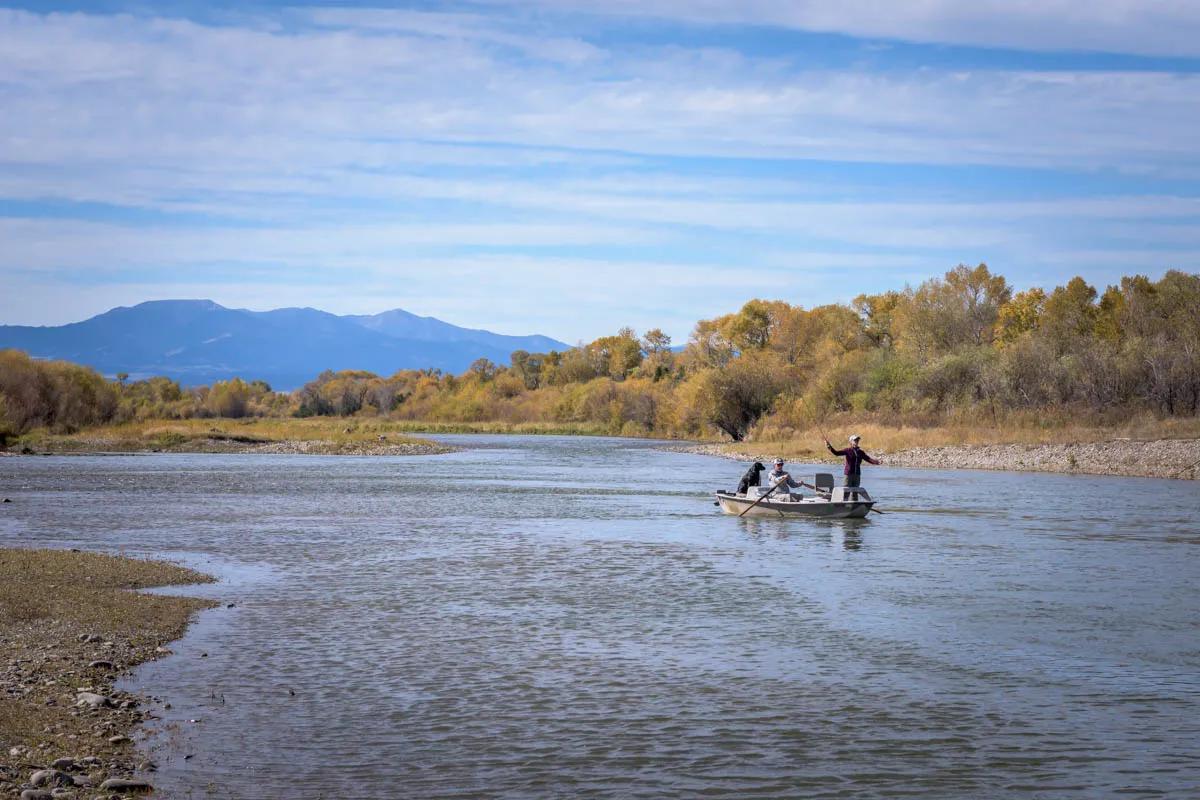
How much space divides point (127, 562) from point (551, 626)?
9965 mm

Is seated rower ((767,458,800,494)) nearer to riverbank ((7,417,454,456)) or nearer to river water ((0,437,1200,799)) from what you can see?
river water ((0,437,1200,799))

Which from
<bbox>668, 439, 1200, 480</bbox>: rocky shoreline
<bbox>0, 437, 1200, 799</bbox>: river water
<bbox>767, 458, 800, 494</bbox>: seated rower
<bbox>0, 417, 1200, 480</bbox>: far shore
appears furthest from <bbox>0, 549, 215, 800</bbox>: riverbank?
<bbox>0, 417, 1200, 480</bbox>: far shore

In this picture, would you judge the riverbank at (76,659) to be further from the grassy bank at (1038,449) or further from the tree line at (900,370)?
the tree line at (900,370)

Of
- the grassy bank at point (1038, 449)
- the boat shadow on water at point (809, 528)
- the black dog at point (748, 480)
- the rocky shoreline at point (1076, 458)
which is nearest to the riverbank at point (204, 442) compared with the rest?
the grassy bank at point (1038, 449)

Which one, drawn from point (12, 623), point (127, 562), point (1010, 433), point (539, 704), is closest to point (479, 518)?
point (127, 562)

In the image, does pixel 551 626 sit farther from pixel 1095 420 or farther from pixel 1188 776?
pixel 1095 420

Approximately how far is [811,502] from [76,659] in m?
24.5

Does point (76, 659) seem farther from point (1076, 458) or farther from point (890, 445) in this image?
point (890, 445)

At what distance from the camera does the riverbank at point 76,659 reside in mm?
10078

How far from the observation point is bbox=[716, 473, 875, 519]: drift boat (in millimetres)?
34688

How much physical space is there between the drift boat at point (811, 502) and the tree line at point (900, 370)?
41.6 metres

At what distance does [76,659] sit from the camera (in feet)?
46.5

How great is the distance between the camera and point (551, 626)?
18016mm

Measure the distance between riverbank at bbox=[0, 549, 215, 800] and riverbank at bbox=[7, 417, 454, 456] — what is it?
62.0 meters
